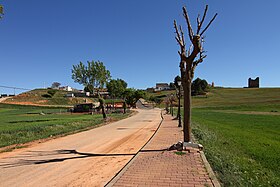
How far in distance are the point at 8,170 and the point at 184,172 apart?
5317 mm

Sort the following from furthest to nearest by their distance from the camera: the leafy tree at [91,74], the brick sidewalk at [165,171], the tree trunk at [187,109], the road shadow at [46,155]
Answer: the leafy tree at [91,74] < the tree trunk at [187,109] < the road shadow at [46,155] < the brick sidewalk at [165,171]

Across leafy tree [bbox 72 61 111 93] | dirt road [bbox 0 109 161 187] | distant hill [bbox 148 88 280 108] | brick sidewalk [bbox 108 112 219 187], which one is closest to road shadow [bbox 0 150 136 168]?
dirt road [bbox 0 109 161 187]

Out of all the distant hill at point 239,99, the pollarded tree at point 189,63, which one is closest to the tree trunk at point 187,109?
the pollarded tree at point 189,63

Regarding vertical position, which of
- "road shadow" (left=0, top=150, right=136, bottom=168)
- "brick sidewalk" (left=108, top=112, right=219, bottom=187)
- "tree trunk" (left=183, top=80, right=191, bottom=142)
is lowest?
"road shadow" (left=0, top=150, right=136, bottom=168)

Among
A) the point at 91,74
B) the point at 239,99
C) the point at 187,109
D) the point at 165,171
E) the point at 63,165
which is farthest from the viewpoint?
the point at 239,99

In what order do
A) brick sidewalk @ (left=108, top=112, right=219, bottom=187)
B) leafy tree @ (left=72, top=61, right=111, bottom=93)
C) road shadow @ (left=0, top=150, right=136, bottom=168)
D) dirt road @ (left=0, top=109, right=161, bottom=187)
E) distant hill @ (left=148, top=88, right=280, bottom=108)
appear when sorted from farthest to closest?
distant hill @ (left=148, top=88, right=280, bottom=108)
leafy tree @ (left=72, top=61, right=111, bottom=93)
road shadow @ (left=0, top=150, right=136, bottom=168)
dirt road @ (left=0, top=109, right=161, bottom=187)
brick sidewalk @ (left=108, top=112, right=219, bottom=187)

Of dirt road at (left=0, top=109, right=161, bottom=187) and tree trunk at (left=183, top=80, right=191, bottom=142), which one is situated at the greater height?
tree trunk at (left=183, top=80, right=191, bottom=142)

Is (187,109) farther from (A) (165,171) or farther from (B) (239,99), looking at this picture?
(B) (239,99)

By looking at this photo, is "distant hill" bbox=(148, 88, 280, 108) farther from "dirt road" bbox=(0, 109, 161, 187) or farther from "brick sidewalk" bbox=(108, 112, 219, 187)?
"dirt road" bbox=(0, 109, 161, 187)

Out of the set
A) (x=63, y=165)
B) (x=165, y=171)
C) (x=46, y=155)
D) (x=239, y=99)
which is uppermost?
(x=239, y=99)

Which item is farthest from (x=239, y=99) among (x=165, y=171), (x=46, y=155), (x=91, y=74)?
(x=165, y=171)

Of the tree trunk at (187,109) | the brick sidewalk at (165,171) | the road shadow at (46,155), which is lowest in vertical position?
the road shadow at (46,155)

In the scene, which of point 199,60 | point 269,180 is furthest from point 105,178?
point 199,60

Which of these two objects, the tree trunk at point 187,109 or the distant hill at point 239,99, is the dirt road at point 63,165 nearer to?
the tree trunk at point 187,109
